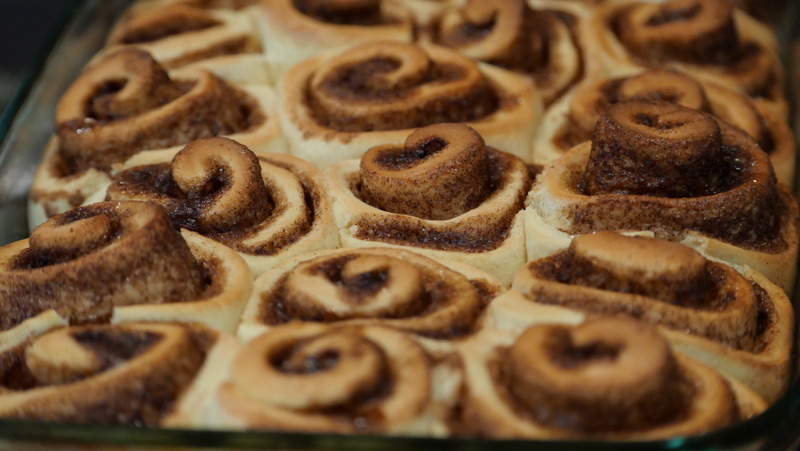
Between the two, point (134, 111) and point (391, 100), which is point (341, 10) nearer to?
point (391, 100)

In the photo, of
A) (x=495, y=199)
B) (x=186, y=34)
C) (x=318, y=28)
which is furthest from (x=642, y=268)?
(x=186, y=34)

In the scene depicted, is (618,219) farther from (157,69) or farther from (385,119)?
(157,69)

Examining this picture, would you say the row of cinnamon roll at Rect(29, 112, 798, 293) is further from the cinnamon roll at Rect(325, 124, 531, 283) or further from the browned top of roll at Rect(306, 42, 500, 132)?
the browned top of roll at Rect(306, 42, 500, 132)

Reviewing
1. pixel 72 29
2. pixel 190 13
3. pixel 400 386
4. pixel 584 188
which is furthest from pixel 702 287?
pixel 72 29

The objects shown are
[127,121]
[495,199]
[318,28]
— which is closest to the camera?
[495,199]

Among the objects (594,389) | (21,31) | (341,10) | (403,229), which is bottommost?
(21,31)

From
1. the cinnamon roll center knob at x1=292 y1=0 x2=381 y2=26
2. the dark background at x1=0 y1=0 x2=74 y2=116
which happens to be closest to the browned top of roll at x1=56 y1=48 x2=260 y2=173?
the cinnamon roll center knob at x1=292 y1=0 x2=381 y2=26

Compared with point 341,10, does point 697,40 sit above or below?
below

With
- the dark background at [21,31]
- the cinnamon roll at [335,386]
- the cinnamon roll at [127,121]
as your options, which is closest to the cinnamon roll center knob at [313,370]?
the cinnamon roll at [335,386]

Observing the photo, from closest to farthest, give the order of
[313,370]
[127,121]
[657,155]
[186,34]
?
[313,370] → [657,155] → [127,121] → [186,34]
